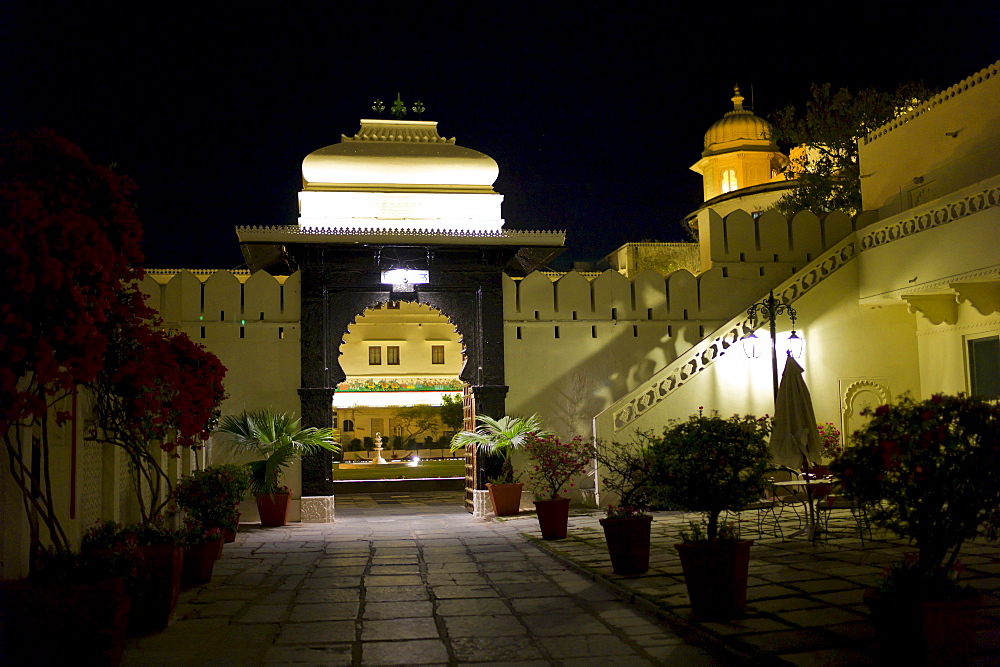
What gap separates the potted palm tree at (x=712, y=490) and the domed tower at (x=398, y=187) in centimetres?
1074

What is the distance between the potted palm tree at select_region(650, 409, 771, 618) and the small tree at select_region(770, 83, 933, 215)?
18.8 metres

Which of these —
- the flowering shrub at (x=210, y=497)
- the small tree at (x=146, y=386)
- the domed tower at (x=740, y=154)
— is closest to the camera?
the small tree at (x=146, y=386)

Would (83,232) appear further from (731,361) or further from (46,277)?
(731,361)

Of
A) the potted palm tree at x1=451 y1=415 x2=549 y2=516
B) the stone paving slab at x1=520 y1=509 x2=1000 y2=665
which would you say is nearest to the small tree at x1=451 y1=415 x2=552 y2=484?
the potted palm tree at x1=451 y1=415 x2=549 y2=516

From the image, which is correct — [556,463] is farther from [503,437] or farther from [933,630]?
[933,630]

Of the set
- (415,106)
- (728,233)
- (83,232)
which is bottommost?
(83,232)

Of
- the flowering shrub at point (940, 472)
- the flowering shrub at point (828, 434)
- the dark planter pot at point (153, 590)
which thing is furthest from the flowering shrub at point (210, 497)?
the flowering shrub at point (828, 434)

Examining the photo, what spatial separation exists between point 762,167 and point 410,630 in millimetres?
34536

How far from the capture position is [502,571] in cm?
951

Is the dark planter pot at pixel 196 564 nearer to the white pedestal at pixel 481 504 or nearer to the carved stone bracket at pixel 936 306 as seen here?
the white pedestal at pixel 481 504

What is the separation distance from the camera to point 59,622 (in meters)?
5.05

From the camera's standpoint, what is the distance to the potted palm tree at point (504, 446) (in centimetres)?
1504

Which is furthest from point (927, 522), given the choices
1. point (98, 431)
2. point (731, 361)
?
point (731, 361)

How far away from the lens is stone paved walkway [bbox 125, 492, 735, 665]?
5996mm
